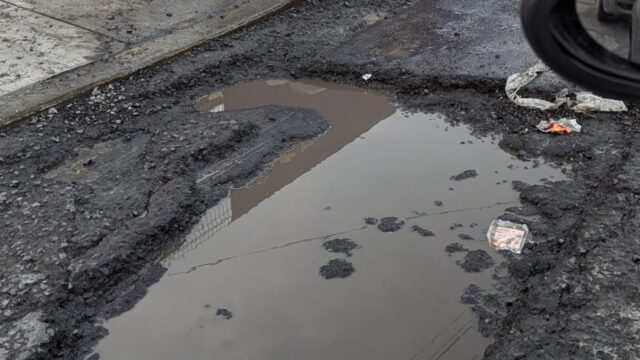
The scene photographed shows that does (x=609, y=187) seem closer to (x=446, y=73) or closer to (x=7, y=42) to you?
(x=446, y=73)

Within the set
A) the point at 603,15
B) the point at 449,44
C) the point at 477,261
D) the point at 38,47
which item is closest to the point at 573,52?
the point at 603,15

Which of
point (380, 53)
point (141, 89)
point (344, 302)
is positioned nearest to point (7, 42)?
point (141, 89)

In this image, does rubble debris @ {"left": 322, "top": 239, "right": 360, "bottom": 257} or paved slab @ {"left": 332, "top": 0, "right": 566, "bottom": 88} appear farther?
paved slab @ {"left": 332, "top": 0, "right": 566, "bottom": 88}

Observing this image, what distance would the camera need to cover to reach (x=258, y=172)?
15.4 feet

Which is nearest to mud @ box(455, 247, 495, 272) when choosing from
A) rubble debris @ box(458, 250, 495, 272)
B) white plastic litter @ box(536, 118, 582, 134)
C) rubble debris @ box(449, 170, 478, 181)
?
rubble debris @ box(458, 250, 495, 272)

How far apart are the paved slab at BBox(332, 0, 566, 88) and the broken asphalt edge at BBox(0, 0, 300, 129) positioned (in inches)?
45.8

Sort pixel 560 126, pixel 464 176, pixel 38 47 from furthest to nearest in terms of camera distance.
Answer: pixel 38 47
pixel 560 126
pixel 464 176

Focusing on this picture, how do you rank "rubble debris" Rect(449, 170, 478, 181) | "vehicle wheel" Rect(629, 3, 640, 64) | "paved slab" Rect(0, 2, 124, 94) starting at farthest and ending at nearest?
"paved slab" Rect(0, 2, 124, 94)
"rubble debris" Rect(449, 170, 478, 181)
"vehicle wheel" Rect(629, 3, 640, 64)

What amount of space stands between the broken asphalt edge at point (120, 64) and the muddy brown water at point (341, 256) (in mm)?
910

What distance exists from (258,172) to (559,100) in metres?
2.33

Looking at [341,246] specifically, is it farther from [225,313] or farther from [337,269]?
[225,313]

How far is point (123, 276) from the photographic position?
381 cm

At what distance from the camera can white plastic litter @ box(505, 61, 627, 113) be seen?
506 centimetres

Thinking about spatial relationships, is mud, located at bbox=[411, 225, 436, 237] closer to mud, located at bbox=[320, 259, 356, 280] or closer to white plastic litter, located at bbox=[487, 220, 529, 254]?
white plastic litter, located at bbox=[487, 220, 529, 254]
